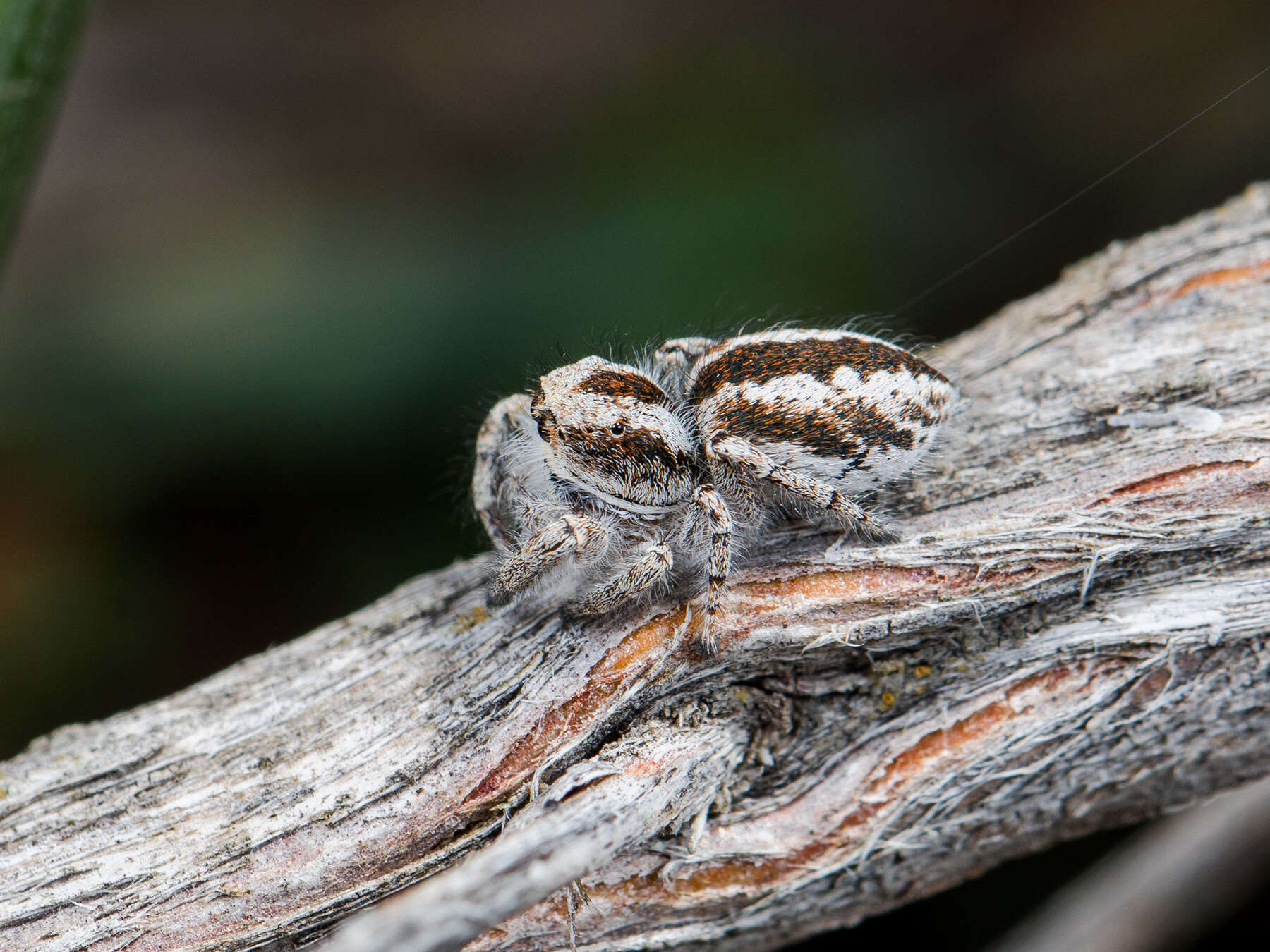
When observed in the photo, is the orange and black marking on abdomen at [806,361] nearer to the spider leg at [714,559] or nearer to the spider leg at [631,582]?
the spider leg at [714,559]

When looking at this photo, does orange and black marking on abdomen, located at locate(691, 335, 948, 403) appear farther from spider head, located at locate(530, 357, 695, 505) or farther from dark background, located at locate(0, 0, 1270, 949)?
dark background, located at locate(0, 0, 1270, 949)

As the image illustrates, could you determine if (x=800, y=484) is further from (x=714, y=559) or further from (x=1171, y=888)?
(x=1171, y=888)

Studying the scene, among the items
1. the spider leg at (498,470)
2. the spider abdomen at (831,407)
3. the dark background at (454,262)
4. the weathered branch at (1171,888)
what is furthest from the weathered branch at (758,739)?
the dark background at (454,262)

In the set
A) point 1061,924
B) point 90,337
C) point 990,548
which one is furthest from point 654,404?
point 90,337

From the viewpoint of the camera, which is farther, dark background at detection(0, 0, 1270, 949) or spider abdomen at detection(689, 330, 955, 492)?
dark background at detection(0, 0, 1270, 949)

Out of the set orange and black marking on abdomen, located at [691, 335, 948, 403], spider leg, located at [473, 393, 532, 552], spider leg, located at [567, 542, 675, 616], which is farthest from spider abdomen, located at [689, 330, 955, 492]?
spider leg, located at [473, 393, 532, 552]

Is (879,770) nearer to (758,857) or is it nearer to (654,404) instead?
(758,857)
